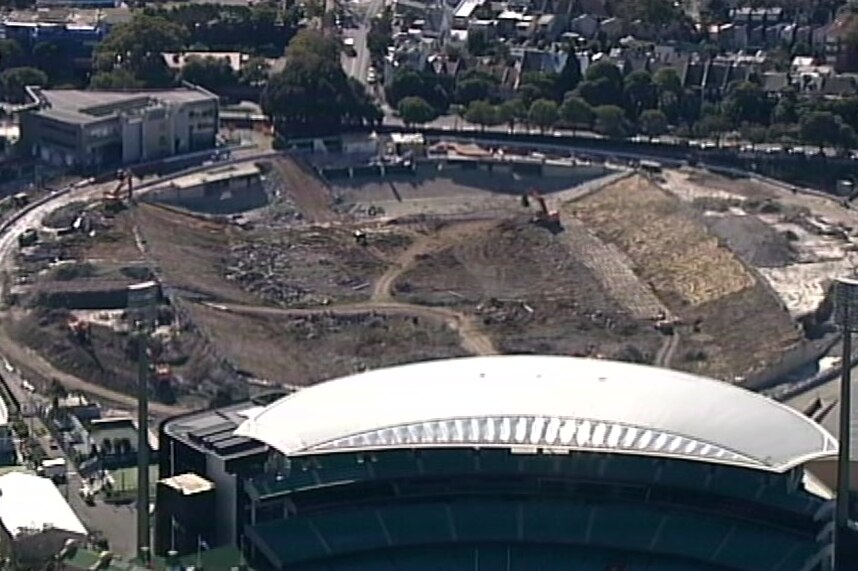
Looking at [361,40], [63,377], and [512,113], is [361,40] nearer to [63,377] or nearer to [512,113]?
[512,113]

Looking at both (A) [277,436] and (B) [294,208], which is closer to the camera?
(A) [277,436]

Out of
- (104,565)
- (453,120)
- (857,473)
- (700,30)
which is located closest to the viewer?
(104,565)

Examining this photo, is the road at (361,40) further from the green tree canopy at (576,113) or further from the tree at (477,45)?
the green tree canopy at (576,113)

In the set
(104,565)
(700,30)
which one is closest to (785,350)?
(104,565)

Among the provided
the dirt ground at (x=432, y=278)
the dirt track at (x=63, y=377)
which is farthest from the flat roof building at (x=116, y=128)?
the dirt track at (x=63, y=377)

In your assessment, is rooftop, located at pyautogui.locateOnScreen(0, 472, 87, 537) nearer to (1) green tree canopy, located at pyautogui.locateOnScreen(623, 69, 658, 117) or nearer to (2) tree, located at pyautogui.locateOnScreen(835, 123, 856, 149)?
(2) tree, located at pyautogui.locateOnScreen(835, 123, 856, 149)

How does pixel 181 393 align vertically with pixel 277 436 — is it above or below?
below

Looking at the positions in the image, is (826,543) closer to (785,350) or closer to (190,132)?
(785,350)

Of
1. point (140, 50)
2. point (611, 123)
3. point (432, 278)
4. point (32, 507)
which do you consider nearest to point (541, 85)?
point (611, 123)
